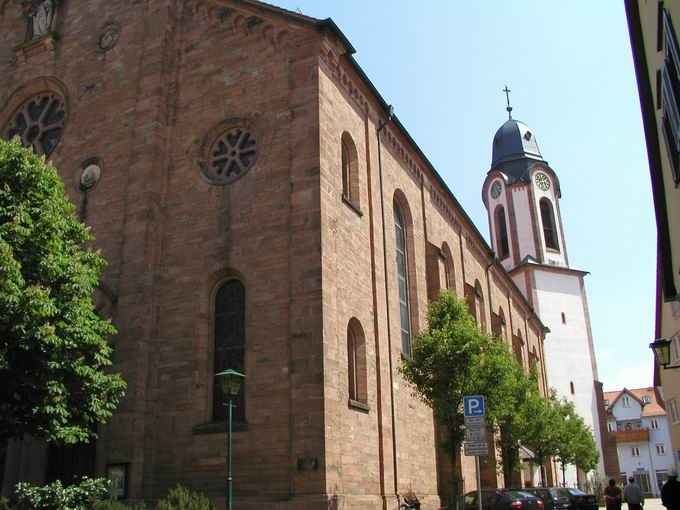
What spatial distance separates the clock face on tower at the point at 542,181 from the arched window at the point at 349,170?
39.0 m

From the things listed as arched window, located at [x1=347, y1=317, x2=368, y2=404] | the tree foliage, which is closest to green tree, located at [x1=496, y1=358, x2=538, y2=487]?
arched window, located at [x1=347, y1=317, x2=368, y2=404]

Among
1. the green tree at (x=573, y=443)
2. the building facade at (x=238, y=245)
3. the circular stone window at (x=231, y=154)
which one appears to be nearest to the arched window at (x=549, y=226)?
the green tree at (x=573, y=443)

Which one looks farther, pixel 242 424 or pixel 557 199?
pixel 557 199

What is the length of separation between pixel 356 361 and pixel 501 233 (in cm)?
4026

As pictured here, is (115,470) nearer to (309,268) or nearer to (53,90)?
(309,268)

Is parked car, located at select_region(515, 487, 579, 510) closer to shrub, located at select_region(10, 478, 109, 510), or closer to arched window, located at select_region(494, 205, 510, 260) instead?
shrub, located at select_region(10, 478, 109, 510)

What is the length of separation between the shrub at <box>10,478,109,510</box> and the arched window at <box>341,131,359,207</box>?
9.98m

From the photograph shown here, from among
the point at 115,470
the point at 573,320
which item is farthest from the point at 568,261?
the point at 115,470

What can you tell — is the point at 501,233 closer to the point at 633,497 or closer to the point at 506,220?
the point at 506,220

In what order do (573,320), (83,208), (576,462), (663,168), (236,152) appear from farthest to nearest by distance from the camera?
(573,320), (576,462), (83,208), (236,152), (663,168)

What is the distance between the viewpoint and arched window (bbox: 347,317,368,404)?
17188 mm

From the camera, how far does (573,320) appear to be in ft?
177

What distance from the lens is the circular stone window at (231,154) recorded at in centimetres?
1795

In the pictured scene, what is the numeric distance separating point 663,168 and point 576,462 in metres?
31.3
